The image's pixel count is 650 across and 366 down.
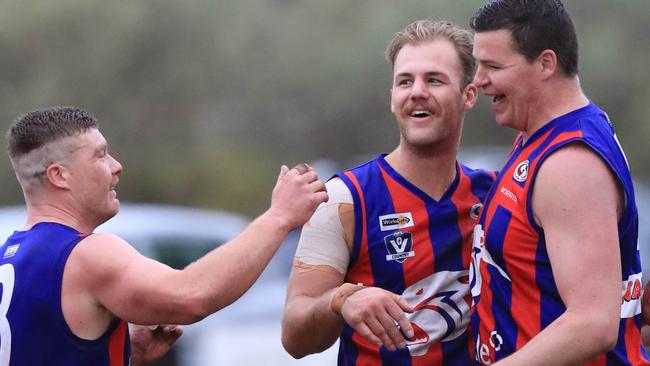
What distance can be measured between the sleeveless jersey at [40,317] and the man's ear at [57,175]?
10.2 inches

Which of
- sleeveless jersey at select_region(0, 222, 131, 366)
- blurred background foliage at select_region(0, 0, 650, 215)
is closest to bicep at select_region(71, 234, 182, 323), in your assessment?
sleeveless jersey at select_region(0, 222, 131, 366)

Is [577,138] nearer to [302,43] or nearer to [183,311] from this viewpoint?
[183,311]

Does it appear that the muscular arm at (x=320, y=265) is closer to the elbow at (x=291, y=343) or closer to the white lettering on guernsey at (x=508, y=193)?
the elbow at (x=291, y=343)

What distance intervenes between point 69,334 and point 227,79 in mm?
21407

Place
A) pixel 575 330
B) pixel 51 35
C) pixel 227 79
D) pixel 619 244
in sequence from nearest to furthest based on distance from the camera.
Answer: pixel 575 330 < pixel 619 244 < pixel 51 35 < pixel 227 79

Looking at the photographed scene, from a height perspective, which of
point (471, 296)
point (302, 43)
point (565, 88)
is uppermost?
point (302, 43)

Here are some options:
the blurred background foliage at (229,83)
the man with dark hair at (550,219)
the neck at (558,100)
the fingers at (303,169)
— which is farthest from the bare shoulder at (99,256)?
the blurred background foliage at (229,83)

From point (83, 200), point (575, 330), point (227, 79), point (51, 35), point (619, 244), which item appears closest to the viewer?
point (575, 330)

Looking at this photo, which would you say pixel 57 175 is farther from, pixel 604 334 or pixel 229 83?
pixel 229 83

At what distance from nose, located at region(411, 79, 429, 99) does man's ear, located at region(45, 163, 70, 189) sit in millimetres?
1595

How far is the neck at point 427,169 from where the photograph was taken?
5223mm

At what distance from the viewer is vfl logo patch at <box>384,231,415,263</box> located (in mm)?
5035

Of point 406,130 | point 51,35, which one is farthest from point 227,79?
point 406,130

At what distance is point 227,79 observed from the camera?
25.5 m
